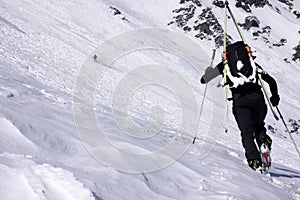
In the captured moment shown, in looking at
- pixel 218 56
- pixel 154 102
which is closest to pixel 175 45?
pixel 218 56

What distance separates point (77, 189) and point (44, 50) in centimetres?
1459

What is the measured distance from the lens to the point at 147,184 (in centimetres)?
439

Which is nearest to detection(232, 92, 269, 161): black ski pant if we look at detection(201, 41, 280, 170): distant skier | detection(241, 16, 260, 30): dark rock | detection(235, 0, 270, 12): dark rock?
detection(201, 41, 280, 170): distant skier

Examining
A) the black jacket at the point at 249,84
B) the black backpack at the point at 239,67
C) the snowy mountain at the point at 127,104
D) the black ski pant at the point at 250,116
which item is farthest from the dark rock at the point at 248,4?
the black ski pant at the point at 250,116

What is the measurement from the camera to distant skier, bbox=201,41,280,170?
5.49 m

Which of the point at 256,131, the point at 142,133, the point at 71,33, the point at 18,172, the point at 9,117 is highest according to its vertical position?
the point at 256,131

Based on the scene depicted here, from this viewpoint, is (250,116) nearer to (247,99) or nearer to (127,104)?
(247,99)

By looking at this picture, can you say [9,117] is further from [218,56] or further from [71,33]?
[218,56]

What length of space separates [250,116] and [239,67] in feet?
2.80

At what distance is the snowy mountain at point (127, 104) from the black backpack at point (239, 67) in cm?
166

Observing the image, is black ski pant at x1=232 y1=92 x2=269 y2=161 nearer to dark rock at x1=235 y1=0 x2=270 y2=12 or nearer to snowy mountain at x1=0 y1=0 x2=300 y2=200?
snowy mountain at x1=0 y1=0 x2=300 y2=200

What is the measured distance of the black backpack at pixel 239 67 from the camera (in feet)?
18.8

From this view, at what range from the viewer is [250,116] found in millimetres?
5617

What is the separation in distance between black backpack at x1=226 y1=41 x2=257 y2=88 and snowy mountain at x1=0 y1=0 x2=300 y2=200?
65.5 inches
